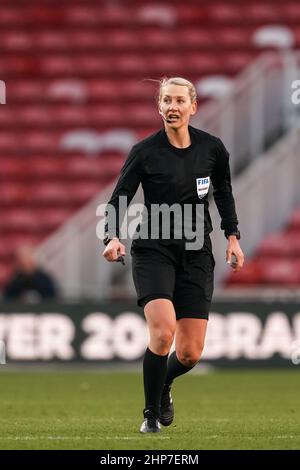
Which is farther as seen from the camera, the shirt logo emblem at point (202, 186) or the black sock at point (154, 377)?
the shirt logo emblem at point (202, 186)

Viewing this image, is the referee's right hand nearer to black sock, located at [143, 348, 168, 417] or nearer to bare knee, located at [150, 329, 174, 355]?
bare knee, located at [150, 329, 174, 355]

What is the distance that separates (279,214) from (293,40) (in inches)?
141

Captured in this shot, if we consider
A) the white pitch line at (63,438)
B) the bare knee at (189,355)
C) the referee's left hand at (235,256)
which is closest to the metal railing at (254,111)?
the referee's left hand at (235,256)

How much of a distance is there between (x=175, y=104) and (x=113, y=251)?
0.92 m

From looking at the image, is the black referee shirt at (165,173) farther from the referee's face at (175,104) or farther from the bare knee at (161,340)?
the bare knee at (161,340)

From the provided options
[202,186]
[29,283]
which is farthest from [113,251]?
[29,283]

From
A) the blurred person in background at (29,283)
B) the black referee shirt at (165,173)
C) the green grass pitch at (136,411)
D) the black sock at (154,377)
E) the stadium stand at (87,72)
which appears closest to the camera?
the green grass pitch at (136,411)

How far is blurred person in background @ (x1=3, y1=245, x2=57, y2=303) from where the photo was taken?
630 inches

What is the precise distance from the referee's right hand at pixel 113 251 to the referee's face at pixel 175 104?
77 cm

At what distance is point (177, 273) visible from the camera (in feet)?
27.7

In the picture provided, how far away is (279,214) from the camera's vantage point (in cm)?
1744

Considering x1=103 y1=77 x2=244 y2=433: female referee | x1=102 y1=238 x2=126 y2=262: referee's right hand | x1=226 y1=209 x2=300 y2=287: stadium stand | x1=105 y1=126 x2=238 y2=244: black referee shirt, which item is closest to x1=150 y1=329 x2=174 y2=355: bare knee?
x1=103 y1=77 x2=244 y2=433: female referee

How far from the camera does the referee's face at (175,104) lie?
8.25 meters

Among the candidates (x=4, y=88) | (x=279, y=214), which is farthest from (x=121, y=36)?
(x=279, y=214)
